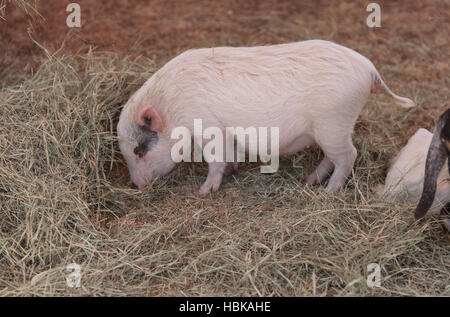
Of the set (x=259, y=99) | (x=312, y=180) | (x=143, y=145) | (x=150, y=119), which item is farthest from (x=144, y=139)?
(x=312, y=180)

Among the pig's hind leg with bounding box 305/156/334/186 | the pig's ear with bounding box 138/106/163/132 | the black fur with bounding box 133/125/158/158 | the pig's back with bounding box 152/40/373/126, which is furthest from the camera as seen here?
the pig's hind leg with bounding box 305/156/334/186

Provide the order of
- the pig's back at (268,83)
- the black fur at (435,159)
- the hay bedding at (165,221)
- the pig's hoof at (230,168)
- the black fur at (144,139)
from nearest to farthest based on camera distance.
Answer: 1. the hay bedding at (165,221)
2. the black fur at (435,159)
3. the pig's back at (268,83)
4. the black fur at (144,139)
5. the pig's hoof at (230,168)

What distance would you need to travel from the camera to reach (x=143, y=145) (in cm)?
414

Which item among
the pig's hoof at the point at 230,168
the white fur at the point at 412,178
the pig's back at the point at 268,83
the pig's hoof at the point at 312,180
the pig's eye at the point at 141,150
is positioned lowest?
the pig's hoof at the point at 312,180

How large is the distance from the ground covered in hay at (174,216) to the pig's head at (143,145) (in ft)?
0.42

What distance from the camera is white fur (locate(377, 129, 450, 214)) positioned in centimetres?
364

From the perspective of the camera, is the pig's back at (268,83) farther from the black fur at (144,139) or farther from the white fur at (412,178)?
the white fur at (412,178)

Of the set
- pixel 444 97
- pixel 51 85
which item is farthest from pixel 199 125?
pixel 444 97

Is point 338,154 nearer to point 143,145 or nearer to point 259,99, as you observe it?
point 259,99

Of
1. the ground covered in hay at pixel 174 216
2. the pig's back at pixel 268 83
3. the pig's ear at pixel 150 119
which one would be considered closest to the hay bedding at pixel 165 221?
the ground covered in hay at pixel 174 216

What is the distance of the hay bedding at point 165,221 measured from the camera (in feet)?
10.3

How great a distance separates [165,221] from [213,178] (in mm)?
587

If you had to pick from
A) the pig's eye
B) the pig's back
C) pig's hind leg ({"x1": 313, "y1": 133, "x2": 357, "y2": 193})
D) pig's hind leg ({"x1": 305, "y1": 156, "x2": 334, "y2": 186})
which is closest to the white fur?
pig's hind leg ({"x1": 313, "y1": 133, "x2": 357, "y2": 193})

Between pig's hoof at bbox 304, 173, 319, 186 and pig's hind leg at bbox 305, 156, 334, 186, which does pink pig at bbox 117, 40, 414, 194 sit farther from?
pig's hoof at bbox 304, 173, 319, 186
